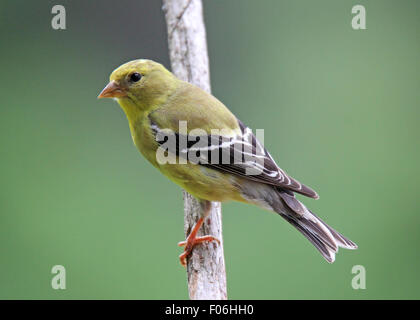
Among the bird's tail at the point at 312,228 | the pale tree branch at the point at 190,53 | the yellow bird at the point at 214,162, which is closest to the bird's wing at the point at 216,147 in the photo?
the yellow bird at the point at 214,162

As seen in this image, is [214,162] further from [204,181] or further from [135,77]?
[135,77]

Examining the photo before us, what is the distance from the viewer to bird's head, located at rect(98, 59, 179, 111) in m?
3.29

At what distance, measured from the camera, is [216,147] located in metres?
3.14

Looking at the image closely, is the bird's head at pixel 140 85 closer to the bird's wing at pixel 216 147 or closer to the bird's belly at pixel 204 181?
the bird's wing at pixel 216 147

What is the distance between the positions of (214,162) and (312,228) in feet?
2.34

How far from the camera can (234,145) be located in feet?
10.5

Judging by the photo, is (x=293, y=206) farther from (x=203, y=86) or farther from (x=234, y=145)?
(x=203, y=86)

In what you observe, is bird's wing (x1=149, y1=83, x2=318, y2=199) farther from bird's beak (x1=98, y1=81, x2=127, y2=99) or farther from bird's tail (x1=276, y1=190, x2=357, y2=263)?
bird's beak (x1=98, y1=81, x2=127, y2=99)

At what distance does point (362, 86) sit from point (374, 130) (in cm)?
61

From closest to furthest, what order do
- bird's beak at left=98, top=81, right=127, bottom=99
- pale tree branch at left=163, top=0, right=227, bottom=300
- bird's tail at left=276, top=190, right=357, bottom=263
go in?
bird's tail at left=276, top=190, right=357, bottom=263 → bird's beak at left=98, top=81, right=127, bottom=99 → pale tree branch at left=163, top=0, right=227, bottom=300

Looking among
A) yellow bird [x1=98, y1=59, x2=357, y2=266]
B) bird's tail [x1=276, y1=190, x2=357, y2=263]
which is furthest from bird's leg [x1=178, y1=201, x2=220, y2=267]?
bird's tail [x1=276, y1=190, x2=357, y2=263]

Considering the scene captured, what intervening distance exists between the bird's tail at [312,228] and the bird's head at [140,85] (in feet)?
3.30

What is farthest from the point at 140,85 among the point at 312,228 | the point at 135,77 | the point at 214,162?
the point at 312,228

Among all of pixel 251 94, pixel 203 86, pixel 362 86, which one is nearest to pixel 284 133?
pixel 251 94
